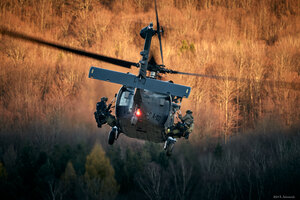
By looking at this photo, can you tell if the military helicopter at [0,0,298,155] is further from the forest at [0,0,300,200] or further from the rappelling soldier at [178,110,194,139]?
the forest at [0,0,300,200]

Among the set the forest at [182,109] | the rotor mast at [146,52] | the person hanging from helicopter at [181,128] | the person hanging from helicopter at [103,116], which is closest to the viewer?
the rotor mast at [146,52]

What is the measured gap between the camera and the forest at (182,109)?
35.4 m

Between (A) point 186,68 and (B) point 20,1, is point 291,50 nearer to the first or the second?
(A) point 186,68

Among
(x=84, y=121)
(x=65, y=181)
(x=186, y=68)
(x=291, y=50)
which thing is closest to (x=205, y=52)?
(x=186, y=68)

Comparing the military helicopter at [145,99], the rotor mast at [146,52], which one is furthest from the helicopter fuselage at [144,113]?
the rotor mast at [146,52]

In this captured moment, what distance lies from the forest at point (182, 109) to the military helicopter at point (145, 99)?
19.3 meters

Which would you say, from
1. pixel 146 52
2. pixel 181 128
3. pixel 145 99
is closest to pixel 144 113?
pixel 145 99

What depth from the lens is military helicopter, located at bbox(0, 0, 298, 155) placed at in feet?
35.5

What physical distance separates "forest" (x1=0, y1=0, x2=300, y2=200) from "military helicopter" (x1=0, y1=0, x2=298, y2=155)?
19349 millimetres

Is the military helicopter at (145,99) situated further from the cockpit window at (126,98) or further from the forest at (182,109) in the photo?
the forest at (182,109)

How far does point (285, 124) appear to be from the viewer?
1618 inches

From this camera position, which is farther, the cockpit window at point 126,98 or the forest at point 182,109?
the forest at point 182,109

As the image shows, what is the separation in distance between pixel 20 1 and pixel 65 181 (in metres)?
32.6

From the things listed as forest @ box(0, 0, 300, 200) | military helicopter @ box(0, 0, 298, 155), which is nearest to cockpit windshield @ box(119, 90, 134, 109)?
military helicopter @ box(0, 0, 298, 155)
